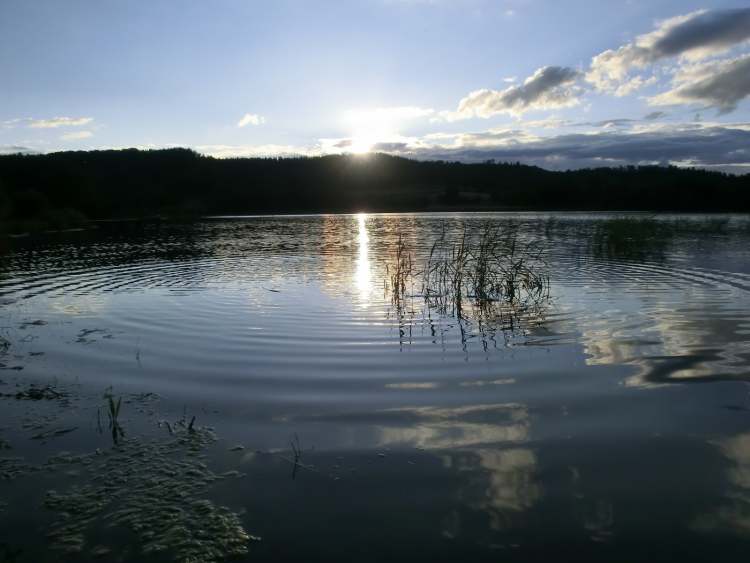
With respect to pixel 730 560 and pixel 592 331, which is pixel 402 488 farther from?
pixel 592 331

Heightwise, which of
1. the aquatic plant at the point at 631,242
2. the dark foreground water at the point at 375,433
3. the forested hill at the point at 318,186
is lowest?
the dark foreground water at the point at 375,433

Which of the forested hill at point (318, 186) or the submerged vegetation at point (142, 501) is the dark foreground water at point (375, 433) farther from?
the forested hill at point (318, 186)

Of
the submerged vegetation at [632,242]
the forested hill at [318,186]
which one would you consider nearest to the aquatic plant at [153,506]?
the submerged vegetation at [632,242]

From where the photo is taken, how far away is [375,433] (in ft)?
23.4

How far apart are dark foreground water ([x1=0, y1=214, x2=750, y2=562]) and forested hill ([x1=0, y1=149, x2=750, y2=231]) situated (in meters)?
70.4

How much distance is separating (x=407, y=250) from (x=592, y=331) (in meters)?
22.0

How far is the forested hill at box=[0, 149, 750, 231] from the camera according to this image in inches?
4158

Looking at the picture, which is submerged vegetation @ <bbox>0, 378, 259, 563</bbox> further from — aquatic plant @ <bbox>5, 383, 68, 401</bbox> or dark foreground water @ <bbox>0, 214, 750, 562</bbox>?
aquatic plant @ <bbox>5, 383, 68, 401</bbox>

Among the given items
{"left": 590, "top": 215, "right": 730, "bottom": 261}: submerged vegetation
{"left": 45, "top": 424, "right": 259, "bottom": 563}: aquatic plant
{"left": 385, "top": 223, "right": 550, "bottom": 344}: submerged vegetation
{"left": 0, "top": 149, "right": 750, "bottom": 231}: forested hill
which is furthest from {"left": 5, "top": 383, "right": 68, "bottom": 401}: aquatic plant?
{"left": 0, "top": 149, "right": 750, "bottom": 231}: forested hill

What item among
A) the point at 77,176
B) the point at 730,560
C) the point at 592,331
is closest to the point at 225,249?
the point at 592,331

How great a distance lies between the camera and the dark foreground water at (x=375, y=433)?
4.81 m

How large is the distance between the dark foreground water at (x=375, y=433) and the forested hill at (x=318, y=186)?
7037 centimetres

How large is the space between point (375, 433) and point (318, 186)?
520ft

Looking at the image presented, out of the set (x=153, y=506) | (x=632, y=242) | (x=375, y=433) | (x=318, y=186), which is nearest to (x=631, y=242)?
(x=632, y=242)
